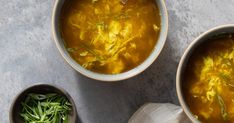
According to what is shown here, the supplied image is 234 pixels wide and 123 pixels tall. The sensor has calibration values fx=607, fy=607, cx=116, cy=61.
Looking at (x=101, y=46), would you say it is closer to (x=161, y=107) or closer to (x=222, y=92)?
(x=161, y=107)

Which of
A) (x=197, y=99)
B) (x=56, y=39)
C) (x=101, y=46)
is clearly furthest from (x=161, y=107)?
(x=56, y=39)

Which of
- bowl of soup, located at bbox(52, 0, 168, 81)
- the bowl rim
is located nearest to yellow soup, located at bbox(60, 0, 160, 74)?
bowl of soup, located at bbox(52, 0, 168, 81)

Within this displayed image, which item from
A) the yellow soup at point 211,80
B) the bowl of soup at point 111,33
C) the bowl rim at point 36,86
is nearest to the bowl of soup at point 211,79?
the yellow soup at point 211,80

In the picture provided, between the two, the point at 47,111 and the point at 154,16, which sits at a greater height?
the point at 154,16

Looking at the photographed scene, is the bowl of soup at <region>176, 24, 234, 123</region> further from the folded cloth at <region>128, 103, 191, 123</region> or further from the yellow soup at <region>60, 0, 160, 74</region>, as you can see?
the yellow soup at <region>60, 0, 160, 74</region>

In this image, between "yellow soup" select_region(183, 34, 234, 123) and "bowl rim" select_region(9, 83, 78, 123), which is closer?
"yellow soup" select_region(183, 34, 234, 123)

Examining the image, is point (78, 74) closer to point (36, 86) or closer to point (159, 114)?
point (36, 86)

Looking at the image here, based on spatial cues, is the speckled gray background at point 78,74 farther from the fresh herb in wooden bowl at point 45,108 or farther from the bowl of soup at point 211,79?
the bowl of soup at point 211,79

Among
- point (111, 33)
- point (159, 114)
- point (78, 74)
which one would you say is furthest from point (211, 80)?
point (78, 74)
